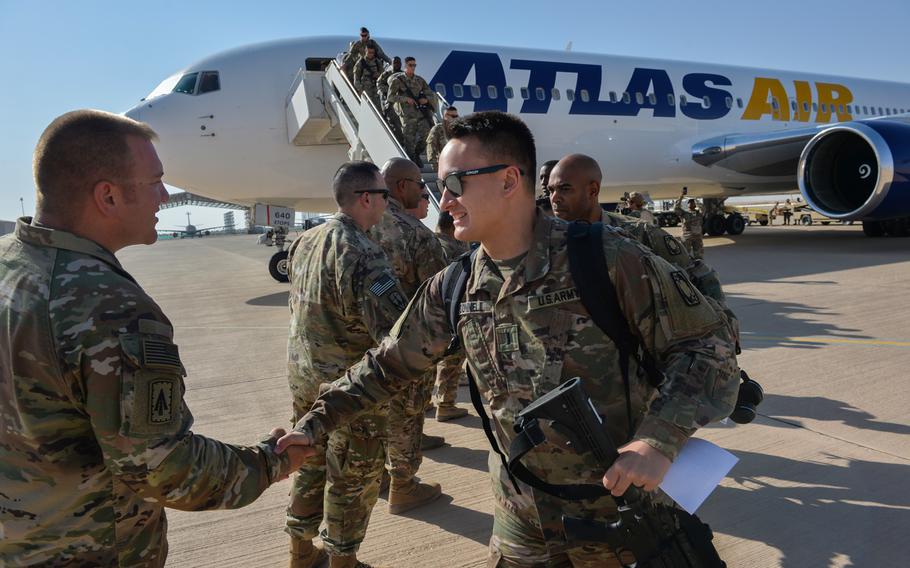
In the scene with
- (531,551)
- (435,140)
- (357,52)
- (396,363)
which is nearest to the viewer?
(531,551)

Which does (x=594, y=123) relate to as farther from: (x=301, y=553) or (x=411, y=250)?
(x=301, y=553)

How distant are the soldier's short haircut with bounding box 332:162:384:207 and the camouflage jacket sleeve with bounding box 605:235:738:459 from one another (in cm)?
152

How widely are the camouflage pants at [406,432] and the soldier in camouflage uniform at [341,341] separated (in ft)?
2.06

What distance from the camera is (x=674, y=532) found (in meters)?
1.37

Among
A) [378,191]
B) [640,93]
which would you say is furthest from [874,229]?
[378,191]

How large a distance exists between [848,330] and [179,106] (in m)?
9.77

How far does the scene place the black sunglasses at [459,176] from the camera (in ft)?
5.45

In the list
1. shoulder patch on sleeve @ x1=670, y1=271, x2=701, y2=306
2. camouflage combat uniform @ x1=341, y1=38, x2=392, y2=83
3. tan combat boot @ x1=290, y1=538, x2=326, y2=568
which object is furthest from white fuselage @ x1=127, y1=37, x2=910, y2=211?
shoulder patch on sleeve @ x1=670, y1=271, x2=701, y2=306

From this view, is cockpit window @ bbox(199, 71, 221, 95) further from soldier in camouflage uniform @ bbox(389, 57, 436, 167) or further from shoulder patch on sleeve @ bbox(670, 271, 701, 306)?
shoulder patch on sleeve @ bbox(670, 271, 701, 306)

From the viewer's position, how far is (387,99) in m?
8.18

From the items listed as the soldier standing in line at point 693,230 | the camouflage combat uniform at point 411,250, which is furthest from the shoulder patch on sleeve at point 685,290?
the soldier standing in line at point 693,230

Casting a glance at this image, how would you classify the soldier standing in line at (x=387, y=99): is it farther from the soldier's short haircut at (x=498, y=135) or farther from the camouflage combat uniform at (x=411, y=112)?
the soldier's short haircut at (x=498, y=135)

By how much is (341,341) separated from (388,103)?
619cm

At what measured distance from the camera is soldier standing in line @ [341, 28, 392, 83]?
890cm
